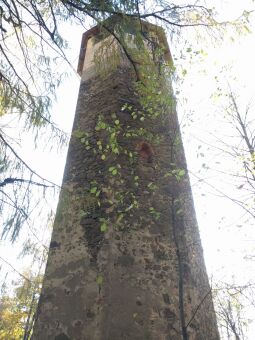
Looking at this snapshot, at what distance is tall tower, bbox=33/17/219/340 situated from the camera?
3512 millimetres

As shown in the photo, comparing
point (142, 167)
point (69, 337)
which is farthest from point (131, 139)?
point (69, 337)

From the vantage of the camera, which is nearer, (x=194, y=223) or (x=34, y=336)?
(x=34, y=336)

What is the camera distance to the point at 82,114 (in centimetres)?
609

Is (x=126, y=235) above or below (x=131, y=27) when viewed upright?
below

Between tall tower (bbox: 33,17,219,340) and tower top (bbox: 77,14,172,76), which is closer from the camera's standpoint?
tower top (bbox: 77,14,172,76)

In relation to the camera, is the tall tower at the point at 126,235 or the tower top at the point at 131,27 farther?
the tall tower at the point at 126,235

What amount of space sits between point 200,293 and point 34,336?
208 cm

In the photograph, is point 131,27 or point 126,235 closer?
point 131,27

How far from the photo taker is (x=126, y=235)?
4.13m

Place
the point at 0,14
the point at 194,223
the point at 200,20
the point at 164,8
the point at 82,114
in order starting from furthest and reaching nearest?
the point at 82,114 < the point at 194,223 < the point at 200,20 < the point at 164,8 < the point at 0,14

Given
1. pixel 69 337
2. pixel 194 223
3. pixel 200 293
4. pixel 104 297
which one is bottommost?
pixel 69 337

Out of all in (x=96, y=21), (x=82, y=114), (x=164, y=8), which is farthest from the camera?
(x=82, y=114)

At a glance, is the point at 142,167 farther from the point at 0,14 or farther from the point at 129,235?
the point at 0,14

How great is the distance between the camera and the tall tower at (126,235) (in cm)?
351
